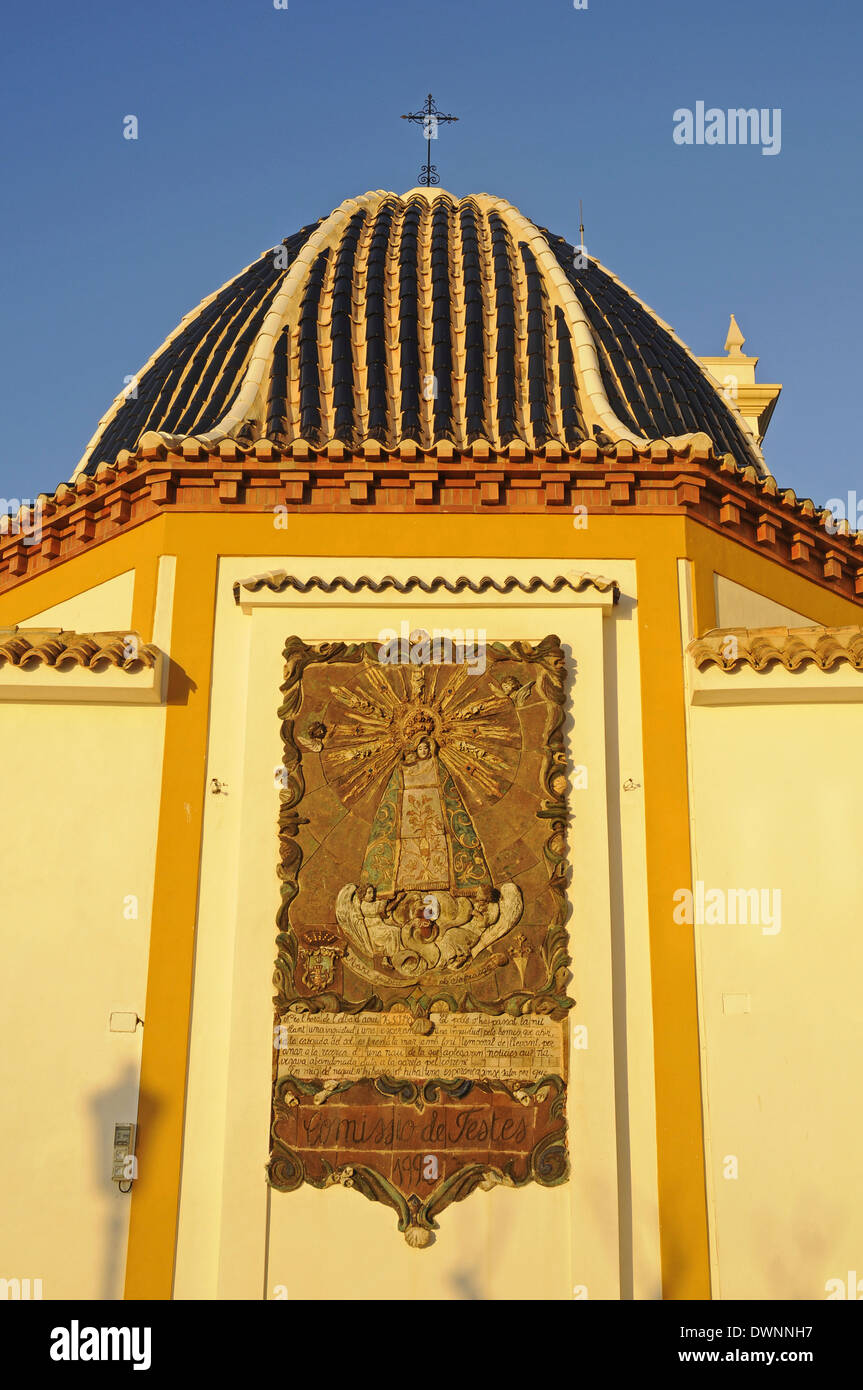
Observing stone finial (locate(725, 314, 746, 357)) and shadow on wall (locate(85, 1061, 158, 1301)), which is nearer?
shadow on wall (locate(85, 1061, 158, 1301))

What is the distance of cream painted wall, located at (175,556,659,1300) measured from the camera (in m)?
8.84

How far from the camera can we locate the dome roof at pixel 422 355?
11.6m

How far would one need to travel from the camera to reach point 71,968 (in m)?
9.53

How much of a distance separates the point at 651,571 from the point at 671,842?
6.78 feet

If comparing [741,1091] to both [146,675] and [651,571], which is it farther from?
[146,675]

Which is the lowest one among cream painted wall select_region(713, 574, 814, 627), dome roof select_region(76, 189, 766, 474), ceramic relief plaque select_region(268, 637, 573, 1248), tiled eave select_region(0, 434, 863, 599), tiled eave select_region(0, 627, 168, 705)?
ceramic relief plaque select_region(268, 637, 573, 1248)

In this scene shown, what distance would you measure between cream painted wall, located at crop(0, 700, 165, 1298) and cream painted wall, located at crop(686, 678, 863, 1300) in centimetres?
382

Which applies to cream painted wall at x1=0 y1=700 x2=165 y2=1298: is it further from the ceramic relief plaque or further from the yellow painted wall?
the ceramic relief plaque

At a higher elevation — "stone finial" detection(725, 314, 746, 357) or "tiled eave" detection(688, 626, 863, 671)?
"stone finial" detection(725, 314, 746, 357)

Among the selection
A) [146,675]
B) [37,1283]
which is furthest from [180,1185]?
[146,675]

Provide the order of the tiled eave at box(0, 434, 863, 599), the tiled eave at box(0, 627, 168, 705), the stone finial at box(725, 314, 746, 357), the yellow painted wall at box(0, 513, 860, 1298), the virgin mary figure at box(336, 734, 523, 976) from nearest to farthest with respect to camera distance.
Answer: the yellow painted wall at box(0, 513, 860, 1298)
the virgin mary figure at box(336, 734, 523, 976)
the tiled eave at box(0, 627, 168, 705)
the tiled eave at box(0, 434, 863, 599)
the stone finial at box(725, 314, 746, 357)

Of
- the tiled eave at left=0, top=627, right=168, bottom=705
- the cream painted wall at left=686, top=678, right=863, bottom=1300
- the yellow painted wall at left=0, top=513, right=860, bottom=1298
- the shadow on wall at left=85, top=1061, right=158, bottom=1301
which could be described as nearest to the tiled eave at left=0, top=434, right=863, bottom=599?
the yellow painted wall at left=0, top=513, right=860, bottom=1298

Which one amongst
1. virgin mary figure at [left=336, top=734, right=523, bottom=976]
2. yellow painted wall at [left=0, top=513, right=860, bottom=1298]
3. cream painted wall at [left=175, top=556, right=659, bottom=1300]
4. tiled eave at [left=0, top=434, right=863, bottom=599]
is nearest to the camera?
cream painted wall at [left=175, top=556, right=659, bottom=1300]

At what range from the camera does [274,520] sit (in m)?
10.6
